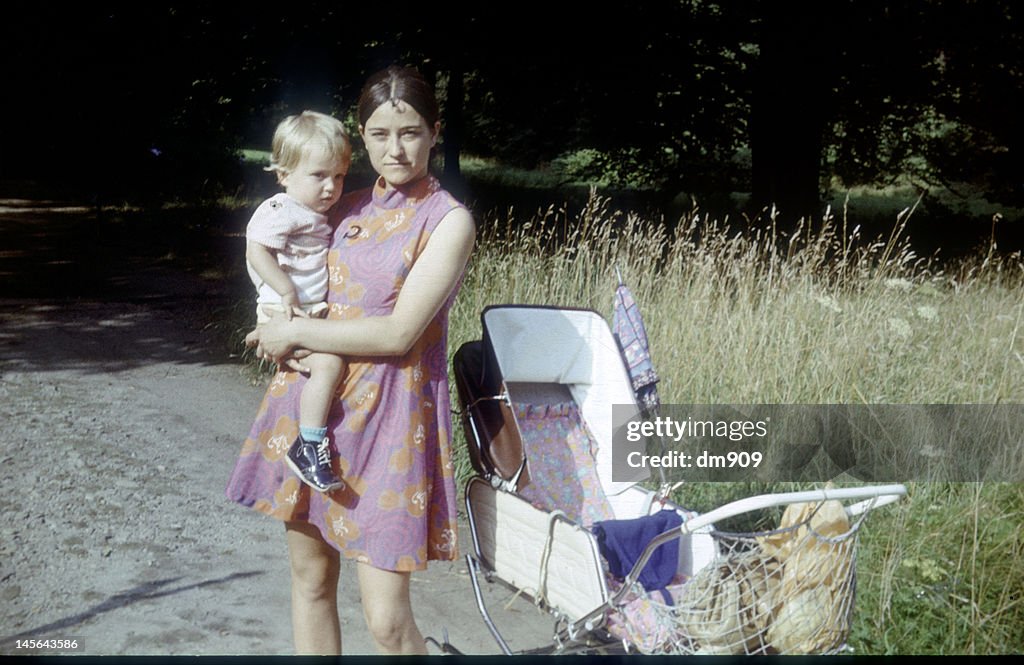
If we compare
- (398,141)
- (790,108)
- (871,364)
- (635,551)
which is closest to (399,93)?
(398,141)

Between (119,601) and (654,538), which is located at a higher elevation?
(654,538)

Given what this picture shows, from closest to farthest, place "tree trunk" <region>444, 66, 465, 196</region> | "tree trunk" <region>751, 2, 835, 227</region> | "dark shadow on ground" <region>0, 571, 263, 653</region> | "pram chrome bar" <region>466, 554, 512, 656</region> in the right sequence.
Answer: "pram chrome bar" <region>466, 554, 512, 656</region>
"dark shadow on ground" <region>0, 571, 263, 653</region>
"tree trunk" <region>751, 2, 835, 227</region>
"tree trunk" <region>444, 66, 465, 196</region>

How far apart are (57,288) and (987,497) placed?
9.43 meters

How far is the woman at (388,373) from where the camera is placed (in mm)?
2439

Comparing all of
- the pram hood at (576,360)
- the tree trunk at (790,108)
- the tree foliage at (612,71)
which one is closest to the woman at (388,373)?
the pram hood at (576,360)

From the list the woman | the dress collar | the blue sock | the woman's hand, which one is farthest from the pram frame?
the dress collar

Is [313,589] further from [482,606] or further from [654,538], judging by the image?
[654,538]

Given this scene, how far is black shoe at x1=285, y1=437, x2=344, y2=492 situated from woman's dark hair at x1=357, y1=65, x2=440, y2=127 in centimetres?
80

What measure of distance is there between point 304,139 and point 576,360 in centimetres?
161

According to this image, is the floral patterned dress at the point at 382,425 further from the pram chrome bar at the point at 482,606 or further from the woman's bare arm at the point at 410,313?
the pram chrome bar at the point at 482,606

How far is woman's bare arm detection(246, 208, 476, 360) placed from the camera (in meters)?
2.41

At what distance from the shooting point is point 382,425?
2.52 m

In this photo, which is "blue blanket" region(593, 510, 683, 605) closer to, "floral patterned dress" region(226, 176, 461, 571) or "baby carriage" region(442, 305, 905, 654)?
"baby carriage" region(442, 305, 905, 654)

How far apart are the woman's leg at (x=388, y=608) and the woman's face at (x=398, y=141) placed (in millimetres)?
971
